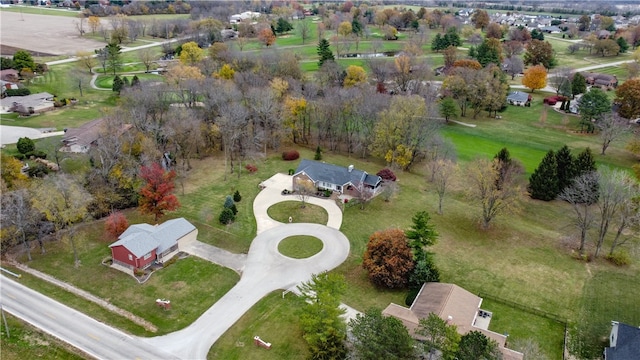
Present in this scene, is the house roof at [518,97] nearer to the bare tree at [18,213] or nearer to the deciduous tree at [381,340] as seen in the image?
the deciduous tree at [381,340]

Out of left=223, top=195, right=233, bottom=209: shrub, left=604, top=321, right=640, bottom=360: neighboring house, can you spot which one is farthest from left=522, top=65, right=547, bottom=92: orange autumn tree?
left=604, top=321, right=640, bottom=360: neighboring house

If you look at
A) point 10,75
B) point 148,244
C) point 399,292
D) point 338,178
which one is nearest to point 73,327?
point 148,244

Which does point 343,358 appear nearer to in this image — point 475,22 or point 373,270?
point 373,270

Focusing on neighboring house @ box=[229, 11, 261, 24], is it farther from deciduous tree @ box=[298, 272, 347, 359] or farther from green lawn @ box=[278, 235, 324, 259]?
deciduous tree @ box=[298, 272, 347, 359]

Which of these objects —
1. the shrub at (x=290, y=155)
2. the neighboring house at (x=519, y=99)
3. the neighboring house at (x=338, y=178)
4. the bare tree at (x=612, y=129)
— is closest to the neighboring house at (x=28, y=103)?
the shrub at (x=290, y=155)

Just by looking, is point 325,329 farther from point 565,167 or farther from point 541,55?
point 541,55

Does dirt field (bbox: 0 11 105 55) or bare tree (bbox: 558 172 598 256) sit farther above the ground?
dirt field (bbox: 0 11 105 55)

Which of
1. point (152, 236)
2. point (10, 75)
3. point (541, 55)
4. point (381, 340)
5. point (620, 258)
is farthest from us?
point (541, 55)
